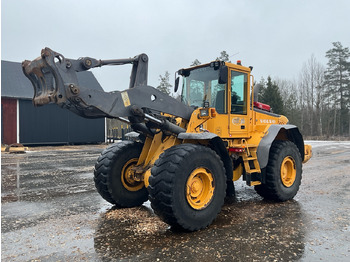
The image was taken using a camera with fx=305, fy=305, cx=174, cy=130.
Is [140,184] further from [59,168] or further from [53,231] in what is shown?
[59,168]

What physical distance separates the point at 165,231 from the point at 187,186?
75 cm

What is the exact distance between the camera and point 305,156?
7.60 m

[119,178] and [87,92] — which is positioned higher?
[87,92]

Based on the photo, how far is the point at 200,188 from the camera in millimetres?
4832

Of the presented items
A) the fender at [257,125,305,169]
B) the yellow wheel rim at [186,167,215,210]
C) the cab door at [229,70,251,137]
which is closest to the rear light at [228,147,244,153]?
the cab door at [229,70,251,137]

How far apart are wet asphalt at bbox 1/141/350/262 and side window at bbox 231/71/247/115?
1917mm

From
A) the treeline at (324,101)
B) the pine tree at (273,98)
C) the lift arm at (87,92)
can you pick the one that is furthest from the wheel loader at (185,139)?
the treeline at (324,101)

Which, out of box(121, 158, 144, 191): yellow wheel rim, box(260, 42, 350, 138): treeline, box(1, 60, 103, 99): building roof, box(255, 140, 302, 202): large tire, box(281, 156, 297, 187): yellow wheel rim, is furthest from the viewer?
box(260, 42, 350, 138): treeline

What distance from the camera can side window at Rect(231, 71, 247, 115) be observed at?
237 inches

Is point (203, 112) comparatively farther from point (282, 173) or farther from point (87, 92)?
point (282, 173)

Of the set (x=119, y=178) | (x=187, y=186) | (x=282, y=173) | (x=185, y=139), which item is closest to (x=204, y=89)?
(x=185, y=139)

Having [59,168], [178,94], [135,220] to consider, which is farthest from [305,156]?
[59,168]

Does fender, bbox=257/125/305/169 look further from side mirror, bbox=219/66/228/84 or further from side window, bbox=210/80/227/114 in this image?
side mirror, bbox=219/66/228/84

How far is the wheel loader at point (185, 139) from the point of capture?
4.25 m
